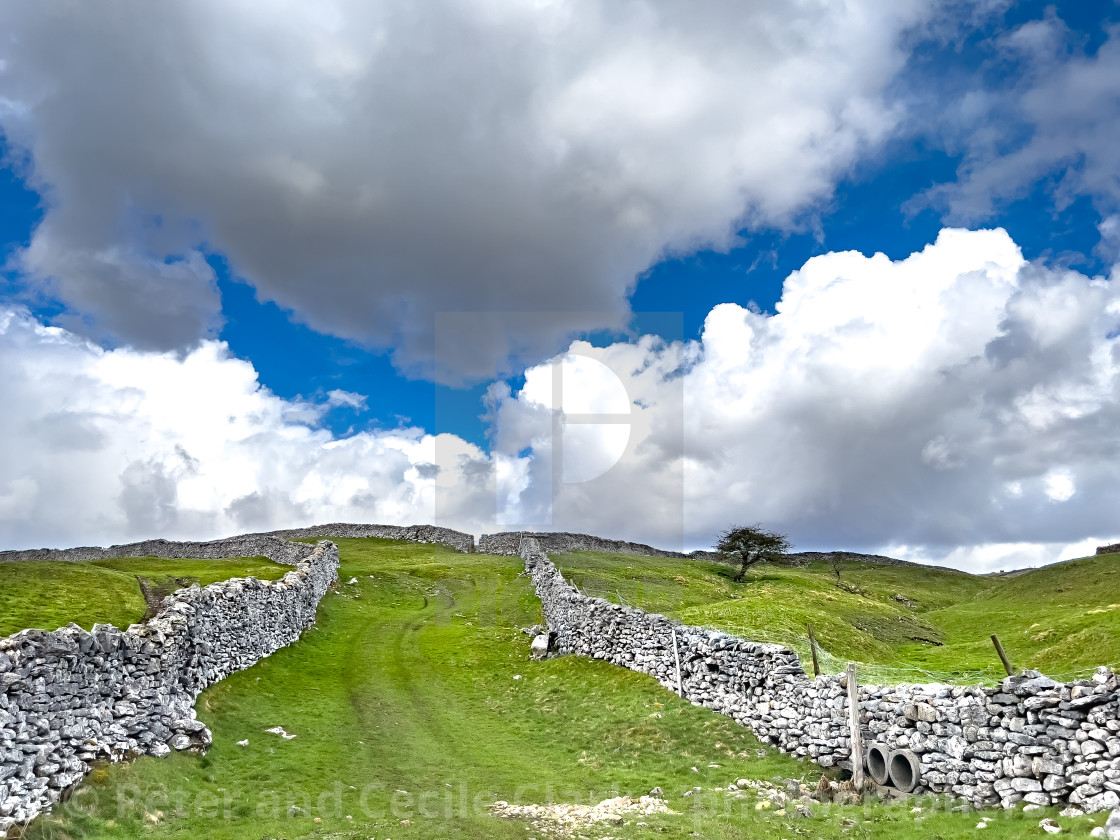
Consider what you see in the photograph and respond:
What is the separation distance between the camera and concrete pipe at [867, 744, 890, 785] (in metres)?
17.0

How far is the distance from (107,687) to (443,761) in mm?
9452

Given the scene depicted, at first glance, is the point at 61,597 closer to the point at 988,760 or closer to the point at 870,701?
the point at 870,701

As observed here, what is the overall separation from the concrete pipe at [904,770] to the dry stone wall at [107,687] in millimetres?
18968

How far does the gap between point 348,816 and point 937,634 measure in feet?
154

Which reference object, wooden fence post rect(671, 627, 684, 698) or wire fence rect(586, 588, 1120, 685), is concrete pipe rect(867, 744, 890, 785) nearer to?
wire fence rect(586, 588, 1120, 685)

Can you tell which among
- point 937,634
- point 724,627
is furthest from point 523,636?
point 937,634

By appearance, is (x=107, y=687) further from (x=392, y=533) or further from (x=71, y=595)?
(x=392, y=533)

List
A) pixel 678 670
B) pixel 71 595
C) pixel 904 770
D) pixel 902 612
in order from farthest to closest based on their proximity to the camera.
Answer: pixel 902 612
pixel 71 595
pixel 678 670
pixel 904 770

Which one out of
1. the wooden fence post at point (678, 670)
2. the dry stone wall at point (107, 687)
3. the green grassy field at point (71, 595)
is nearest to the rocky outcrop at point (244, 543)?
the green grassy field at point (71, 595)

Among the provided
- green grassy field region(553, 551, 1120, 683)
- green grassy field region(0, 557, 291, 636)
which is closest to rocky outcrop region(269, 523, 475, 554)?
green grassy field region(553, 551, 1120, 683)

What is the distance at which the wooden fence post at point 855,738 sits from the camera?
1739cm

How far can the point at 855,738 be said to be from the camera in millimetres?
17797

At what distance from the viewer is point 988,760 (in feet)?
49.7

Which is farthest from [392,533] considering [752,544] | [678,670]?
[678,670]
